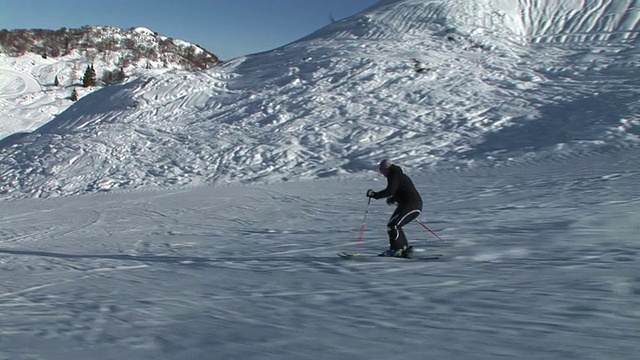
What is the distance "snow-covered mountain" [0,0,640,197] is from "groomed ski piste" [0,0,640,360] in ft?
0.46

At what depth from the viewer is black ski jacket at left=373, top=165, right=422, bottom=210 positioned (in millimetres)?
6520

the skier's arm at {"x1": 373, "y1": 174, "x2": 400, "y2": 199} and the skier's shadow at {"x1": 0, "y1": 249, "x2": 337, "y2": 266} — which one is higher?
the skier's arm at {"x1": 373, "y1": 174, "x2": 400, "y2": 199}

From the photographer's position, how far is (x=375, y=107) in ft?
70.8

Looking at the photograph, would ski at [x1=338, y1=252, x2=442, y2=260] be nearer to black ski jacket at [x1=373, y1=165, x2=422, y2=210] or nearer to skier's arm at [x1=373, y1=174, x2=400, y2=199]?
black ski jacket at [x1=373, y1=165, x2=422, y2=210]

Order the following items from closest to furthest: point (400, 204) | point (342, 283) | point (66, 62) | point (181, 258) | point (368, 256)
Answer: point (342, 283) < point (400, 204) < point (368, 256) < point (181, 258) < point (66, 62)

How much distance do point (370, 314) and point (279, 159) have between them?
1420 cm

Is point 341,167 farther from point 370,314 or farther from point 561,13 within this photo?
point 561,13

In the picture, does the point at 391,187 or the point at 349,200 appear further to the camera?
the point at 349,200

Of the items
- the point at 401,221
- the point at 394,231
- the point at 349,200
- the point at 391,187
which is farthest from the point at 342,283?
the point at 349,200

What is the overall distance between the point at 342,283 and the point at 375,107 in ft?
55.2

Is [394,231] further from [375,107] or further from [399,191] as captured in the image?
[375,107]

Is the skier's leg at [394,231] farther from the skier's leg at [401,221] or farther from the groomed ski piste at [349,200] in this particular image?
the groomed ski piste at [349,200]

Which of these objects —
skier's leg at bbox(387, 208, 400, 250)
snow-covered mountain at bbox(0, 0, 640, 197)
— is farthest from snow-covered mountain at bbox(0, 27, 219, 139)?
skier's leg at bbox(387, 208, 400, 250)

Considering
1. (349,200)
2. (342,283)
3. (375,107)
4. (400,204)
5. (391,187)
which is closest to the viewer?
(342,283)
